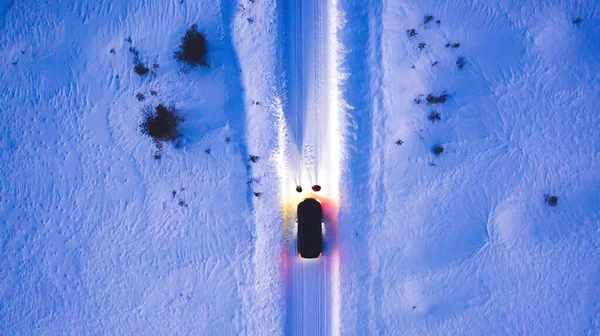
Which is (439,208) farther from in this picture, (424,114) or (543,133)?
(543,133)

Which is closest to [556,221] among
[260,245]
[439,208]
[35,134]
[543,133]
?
[543,133]

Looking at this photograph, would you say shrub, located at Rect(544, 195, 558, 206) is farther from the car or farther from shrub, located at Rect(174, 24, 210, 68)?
shrub, located at Rect(174, 24, 210, 68)

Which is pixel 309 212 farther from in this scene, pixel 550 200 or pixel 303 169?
pixel 550 200

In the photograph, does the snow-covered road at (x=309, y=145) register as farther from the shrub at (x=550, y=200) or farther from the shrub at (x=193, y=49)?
the shrub at (x=550, y=200)

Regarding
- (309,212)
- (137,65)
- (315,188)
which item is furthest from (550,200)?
(137,65)

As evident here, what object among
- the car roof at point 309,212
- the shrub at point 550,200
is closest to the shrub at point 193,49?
the car roof at point 309,212

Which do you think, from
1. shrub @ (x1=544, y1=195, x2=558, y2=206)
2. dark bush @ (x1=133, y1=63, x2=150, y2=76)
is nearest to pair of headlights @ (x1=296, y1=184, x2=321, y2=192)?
dark bush @ (x1=133, y1=63, x2=150, y2=76)
